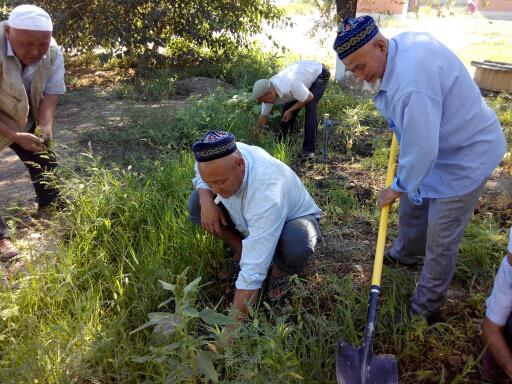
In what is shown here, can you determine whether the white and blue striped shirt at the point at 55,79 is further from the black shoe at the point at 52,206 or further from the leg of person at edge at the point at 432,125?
the leg of person at edge at the point at 432,125

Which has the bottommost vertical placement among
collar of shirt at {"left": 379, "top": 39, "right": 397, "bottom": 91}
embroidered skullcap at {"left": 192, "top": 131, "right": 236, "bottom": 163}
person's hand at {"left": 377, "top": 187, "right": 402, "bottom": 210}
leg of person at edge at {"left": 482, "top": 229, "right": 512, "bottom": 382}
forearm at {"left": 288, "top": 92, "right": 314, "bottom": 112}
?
leg of person at edge at {"left": 482, "top": 229, "right": 512, "bottom": 382}

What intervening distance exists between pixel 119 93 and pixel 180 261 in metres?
5.27

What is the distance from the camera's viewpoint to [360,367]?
187cm

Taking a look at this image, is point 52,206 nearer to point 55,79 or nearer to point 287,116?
point 55,79

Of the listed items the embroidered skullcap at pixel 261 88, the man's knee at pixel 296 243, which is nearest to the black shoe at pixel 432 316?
the man's knee at pixel 296 243

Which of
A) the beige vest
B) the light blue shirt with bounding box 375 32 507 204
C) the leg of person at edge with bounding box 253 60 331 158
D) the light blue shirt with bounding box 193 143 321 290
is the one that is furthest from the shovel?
the leg of person at edge with bounding box 253 60 331 158

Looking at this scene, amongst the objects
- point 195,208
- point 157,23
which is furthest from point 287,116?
point 157,23

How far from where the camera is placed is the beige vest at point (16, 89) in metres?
2.75

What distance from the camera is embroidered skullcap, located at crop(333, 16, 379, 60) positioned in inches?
70.6

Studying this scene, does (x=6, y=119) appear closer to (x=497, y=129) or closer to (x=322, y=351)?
(x=322, y=351)

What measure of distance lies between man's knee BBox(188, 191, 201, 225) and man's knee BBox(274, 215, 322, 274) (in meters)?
0.57

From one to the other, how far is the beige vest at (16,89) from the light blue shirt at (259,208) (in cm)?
159

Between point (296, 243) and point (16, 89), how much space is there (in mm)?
2035

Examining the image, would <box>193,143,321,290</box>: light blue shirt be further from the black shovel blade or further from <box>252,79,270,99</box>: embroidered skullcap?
<box>252,79,270,99</box>: embroidered skullcap
